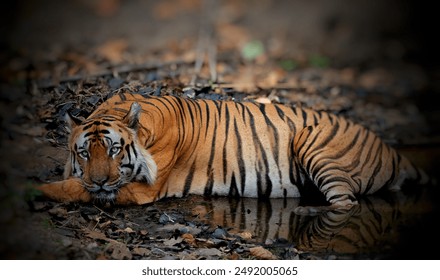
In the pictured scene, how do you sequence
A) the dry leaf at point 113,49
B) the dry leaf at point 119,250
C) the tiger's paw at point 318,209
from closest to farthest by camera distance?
the dry leaf at point 119,250
the tiger's paw at point 318,209
the dry leaf at point 113,49

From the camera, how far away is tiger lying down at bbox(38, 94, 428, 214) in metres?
2.16

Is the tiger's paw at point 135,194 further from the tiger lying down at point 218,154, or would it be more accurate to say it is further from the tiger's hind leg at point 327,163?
the tiger's hind leg at point 327,163

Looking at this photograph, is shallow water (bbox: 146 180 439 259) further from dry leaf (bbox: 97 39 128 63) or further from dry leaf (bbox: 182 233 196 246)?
dry leaf (bbox: 97 39 128 63)

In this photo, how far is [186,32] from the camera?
9.79 ft

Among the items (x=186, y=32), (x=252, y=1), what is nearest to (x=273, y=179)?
(x=186, y=32)

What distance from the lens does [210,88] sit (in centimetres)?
258

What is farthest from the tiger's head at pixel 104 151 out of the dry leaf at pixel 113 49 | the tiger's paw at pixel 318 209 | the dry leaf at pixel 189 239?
the tiger's paw at pixel 318 209

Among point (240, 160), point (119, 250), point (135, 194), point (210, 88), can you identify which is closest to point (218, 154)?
point (240, 160)

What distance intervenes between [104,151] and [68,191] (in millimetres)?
218

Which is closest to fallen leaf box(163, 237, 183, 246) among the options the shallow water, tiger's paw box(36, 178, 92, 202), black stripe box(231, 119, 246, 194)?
the shallow water

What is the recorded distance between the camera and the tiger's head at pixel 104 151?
2.13m

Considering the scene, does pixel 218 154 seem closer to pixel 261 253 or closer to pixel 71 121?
pixel 261 253

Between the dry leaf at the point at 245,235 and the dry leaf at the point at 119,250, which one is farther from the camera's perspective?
the dry leaf at the point at 245,235
